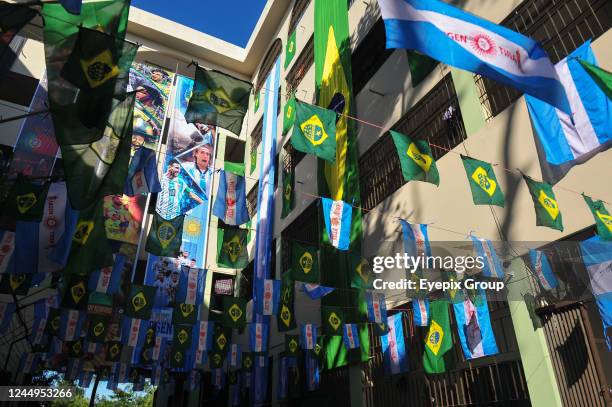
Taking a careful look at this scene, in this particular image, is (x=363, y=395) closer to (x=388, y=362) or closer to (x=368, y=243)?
(x=388, y=362)

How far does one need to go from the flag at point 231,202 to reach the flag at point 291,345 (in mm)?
4044

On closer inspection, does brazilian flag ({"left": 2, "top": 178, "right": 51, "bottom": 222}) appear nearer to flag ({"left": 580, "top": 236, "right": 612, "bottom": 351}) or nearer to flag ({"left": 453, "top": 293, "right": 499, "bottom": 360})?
flag ({"left": 453, "top": 293, "right": 499, "bottom": 360})

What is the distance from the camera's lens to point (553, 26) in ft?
29.6

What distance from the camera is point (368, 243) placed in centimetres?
1312

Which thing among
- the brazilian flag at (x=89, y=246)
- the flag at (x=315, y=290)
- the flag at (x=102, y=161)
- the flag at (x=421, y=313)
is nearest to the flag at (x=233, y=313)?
the flag at (x=315, y=290)

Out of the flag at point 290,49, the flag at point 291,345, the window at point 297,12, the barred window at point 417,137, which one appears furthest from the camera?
the window at point 297,12

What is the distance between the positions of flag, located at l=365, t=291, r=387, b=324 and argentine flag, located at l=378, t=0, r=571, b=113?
20.8 ft

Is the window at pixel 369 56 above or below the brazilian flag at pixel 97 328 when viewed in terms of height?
above

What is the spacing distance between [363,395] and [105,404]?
2610 inches

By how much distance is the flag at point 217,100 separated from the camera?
8859 mm

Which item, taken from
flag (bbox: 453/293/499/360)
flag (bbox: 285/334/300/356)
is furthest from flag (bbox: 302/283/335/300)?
flag (bbox: 453/293/499/360)

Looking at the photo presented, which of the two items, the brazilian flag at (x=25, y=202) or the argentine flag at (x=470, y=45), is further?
the brazilian flag at (x=25, y=202)

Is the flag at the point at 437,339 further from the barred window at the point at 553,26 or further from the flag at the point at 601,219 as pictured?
the barred window at the point at 553,26

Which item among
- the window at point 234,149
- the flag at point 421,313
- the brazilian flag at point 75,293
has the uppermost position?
the window at point 234,149
